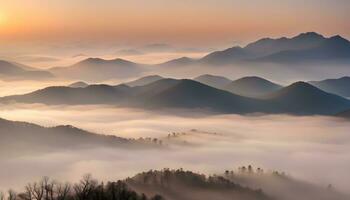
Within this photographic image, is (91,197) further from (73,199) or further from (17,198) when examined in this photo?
(17,198)

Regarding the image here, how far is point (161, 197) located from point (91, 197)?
68.9 metres

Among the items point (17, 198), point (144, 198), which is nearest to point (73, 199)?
point (17, 198)

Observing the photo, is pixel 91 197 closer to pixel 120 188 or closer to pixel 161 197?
pixel 120 188

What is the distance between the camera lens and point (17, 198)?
164m

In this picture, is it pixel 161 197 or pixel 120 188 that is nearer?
pixel 120 188

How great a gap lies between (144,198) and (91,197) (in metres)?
53.0

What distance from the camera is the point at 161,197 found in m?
197

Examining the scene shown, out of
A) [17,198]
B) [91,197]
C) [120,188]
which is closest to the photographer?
[91,197]

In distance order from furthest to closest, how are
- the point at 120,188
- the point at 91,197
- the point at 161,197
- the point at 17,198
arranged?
the point at 161,197
the point at 120,188
the point at 17,198
the point at 91,197

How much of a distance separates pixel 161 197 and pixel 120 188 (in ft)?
70.3

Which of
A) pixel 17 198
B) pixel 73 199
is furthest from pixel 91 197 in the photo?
pixel 17 198

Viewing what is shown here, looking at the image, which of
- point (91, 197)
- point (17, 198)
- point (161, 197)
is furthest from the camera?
point (161, 197)

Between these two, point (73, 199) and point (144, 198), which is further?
point (144, 198)

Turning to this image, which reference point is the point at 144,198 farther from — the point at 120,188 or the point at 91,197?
the point at 91,197
